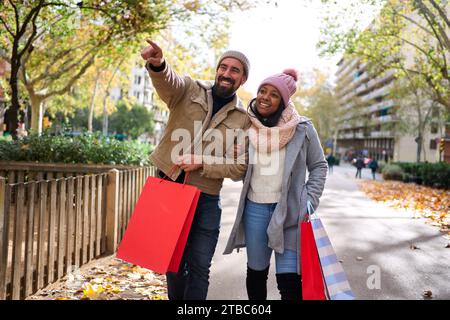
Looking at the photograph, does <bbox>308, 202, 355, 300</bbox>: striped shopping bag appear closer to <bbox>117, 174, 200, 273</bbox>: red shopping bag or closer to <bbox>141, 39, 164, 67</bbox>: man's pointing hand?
<bbox>117, 174, 200, 273</bbox>: red shopping bag

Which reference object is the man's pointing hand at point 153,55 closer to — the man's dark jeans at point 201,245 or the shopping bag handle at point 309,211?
the man's dark jeans at point 201,245

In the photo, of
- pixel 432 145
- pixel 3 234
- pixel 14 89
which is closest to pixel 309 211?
pixel 3 234

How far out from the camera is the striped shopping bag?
9.05ft

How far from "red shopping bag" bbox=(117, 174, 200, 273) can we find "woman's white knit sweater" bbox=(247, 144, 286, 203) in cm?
44

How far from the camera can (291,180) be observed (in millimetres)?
3193

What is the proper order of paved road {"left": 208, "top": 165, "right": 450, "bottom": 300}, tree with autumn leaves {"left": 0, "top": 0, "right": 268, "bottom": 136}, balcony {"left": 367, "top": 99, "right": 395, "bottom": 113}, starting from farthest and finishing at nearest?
balcony {"left": 367, "top": 99, "right": 395, "bottom": 113} < tree with autumn leaves {"left": 0, "top": 0, "right": 268, "bottom": 136} < paved road {"left": 208, "top": 165, "right": 450, "bottom": 300}

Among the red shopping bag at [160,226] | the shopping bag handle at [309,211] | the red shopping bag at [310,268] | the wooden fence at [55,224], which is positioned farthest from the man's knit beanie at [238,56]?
the wooden fence at [55,224]

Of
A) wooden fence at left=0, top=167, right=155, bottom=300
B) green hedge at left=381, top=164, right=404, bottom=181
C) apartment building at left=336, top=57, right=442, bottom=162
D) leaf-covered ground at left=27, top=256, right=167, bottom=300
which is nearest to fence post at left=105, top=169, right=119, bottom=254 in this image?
wooden fence at left=0, top=167, right=155, bottom=300

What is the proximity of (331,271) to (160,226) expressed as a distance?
46.1 inches

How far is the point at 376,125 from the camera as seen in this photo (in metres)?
70.6

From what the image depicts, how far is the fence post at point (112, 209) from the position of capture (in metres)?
5.86

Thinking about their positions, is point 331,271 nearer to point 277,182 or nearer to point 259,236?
point 259,236

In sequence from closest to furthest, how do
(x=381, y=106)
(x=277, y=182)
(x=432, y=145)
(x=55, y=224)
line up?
(x=277, y=182) → (x=55, y=224) → (x=432, y=145) → (x=381, y=106)

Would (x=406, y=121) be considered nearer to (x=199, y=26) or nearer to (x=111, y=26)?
(x=199, y=26)
